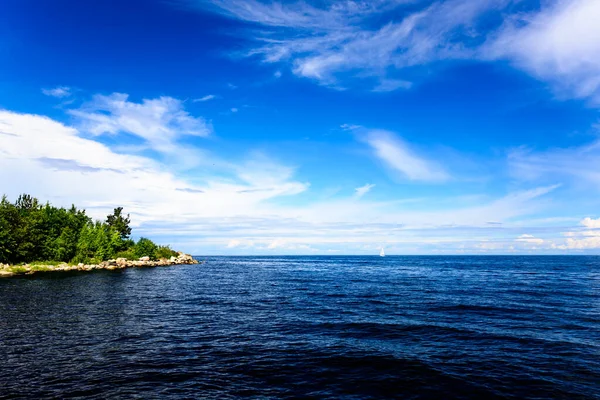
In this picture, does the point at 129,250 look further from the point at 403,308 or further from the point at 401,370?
the point at 401,370

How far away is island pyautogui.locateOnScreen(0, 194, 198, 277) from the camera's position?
94812 mm

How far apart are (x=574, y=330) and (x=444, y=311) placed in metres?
12.7

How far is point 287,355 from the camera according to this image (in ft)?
83.3

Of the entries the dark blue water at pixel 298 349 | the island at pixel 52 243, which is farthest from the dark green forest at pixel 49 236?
the dark blue water at pixel 298 349

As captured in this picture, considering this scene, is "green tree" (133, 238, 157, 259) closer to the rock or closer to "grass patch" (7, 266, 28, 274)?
the rock

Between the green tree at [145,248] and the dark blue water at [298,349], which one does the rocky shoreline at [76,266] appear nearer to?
the green tree at [145,248]

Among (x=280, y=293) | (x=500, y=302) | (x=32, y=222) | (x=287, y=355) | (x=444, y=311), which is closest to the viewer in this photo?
(x=287, y=355)

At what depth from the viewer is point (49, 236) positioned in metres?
110

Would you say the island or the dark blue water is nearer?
the dark blue water

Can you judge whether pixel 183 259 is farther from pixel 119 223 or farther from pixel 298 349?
pixel 298 349

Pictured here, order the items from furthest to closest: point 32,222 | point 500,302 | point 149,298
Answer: point 32,222, point 149,298, point 500,302

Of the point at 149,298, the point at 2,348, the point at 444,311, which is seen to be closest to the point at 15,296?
the point at 149,298

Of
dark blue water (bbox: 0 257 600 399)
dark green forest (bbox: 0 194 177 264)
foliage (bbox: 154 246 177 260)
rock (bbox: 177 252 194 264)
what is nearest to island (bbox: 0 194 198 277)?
dark green forest (bbox: 0 194 177 264)

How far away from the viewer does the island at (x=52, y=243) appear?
94812mm
